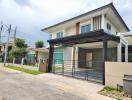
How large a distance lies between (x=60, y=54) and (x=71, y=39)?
27.8 ft

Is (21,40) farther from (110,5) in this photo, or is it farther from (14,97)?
(14,97)

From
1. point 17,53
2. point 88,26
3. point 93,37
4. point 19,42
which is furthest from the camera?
point 19,42

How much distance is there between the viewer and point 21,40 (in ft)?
119

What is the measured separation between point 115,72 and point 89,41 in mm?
4891

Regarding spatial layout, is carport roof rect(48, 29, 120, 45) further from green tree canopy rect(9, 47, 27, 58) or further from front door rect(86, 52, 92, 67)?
green tree canopy rect(9, 47, 27, 58)

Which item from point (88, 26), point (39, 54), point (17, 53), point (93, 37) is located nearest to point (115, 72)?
point (93, 37)

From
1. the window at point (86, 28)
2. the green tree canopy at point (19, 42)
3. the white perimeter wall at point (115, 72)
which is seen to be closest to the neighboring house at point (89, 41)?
the window at point (86, 28)

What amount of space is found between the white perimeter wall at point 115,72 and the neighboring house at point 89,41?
110 centimetres

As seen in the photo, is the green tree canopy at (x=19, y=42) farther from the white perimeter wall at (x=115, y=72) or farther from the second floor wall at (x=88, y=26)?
the white perimeter wall at (x=115, y=72)

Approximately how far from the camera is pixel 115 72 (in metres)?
9.27

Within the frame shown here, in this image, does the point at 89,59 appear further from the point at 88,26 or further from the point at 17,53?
the point at 17,53

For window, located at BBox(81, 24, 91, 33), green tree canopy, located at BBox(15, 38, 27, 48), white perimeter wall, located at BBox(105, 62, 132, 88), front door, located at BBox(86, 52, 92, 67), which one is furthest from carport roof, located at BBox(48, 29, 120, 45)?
green tree canopy, located at BBox(15, 38, 27, 48)

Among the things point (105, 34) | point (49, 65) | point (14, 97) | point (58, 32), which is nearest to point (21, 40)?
point (58, 32)

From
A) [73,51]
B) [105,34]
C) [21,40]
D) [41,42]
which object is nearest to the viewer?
[105,34]
